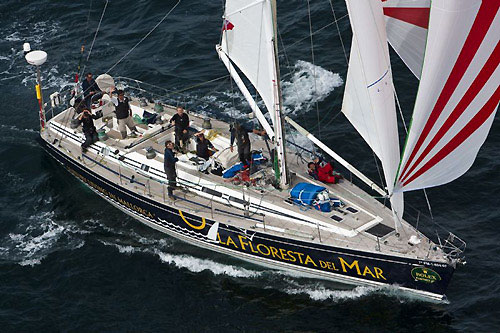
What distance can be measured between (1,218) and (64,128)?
4932 millimetres

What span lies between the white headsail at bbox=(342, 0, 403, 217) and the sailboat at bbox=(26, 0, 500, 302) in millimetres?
37

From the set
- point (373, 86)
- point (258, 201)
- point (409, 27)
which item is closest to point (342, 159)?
point (258, 201)

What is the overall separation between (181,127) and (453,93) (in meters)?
12.5

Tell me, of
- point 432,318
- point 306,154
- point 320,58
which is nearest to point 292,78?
point 320,58

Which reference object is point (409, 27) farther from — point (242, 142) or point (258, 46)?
point (242, 142)

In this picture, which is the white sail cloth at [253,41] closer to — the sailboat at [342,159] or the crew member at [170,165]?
the sailboat at [342,159]

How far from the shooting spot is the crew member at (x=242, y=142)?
97.0 feet

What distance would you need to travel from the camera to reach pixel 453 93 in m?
22.5

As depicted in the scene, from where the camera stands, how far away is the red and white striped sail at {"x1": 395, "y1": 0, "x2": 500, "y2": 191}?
2098 centimetres

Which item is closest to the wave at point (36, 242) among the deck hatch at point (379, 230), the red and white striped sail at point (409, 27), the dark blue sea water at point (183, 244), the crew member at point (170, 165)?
the dark blue sea water at point (183, 244)

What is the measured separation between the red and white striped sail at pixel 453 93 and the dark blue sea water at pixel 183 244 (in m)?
5.46

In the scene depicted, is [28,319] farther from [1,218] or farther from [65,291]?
[1,218]

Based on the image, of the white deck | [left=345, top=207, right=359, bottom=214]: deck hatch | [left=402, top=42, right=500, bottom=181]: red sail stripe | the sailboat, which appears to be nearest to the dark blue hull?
the sailboat

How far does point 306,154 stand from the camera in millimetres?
31625
